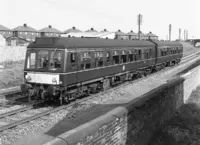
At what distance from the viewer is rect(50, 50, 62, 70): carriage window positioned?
10812mm

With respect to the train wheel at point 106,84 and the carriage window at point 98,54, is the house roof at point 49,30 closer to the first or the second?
the train wheel at point 106,84

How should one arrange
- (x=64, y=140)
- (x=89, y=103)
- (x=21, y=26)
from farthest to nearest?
(x=21, y=26)
(x=89, y=103)
(x=64, y=140)

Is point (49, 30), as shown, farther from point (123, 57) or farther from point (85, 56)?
point (85, 56)

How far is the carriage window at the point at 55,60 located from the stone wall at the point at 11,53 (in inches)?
1035

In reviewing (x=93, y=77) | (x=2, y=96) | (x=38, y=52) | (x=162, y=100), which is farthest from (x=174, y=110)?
(x=2, y=96)

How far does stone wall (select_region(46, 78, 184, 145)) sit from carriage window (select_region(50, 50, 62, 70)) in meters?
4.07

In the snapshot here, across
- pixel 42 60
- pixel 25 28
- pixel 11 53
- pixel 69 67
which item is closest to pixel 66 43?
pixel 69 67

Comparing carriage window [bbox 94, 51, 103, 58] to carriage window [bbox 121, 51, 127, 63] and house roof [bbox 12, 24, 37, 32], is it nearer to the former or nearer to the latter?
carriage window [bbox 121, 51, 127, 63]

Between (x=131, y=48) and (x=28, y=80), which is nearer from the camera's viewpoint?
(x=28, y=80)

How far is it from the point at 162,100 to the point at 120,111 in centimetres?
454

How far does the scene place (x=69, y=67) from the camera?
10.9 m

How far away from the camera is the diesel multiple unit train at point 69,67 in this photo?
10.7 metres

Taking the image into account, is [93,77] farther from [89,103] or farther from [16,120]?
[16,120]

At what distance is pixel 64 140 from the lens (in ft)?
16.2
